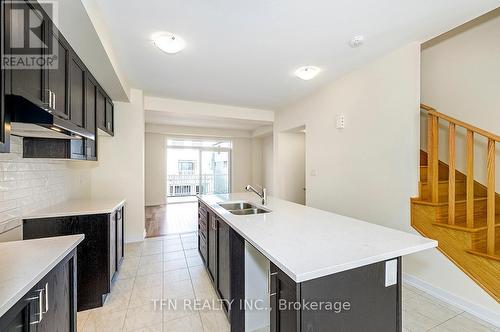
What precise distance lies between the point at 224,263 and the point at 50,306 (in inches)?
42.7

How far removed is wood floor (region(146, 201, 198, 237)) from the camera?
4.37m

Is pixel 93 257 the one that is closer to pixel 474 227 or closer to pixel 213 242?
pixel 213 242

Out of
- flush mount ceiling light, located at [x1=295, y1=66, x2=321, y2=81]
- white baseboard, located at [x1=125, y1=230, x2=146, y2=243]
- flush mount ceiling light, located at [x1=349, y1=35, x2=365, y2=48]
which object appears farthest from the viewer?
white baseboard, located at [x1=125, y1=230, x2=146, y2=243]

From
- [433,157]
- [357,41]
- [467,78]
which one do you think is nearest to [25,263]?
[357,41]

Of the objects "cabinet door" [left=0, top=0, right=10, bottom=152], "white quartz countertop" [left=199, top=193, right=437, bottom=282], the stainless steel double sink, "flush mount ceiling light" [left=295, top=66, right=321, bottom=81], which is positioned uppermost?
"flush mount ceiling light" [left=295, top=66, right=321, bottom=81]

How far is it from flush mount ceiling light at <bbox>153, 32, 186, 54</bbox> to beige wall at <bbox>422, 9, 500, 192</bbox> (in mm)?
3166

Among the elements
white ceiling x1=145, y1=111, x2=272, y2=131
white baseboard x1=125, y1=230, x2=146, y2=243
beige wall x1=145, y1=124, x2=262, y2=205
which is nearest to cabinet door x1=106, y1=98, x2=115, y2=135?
white ceiling x1=145, y1=111, x2=272, y2=131

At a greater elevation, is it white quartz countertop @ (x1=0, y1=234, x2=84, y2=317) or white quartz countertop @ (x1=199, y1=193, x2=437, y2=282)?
white quartz countertop @ (x1=199, y1=193, x2=437, y2=282)

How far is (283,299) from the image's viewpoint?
1.04 meters

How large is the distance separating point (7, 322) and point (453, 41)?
4357mm

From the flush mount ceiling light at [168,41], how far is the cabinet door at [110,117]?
1524 millimetres

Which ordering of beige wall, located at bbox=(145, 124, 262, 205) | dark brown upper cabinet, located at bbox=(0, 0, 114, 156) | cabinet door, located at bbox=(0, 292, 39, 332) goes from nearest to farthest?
cabinet door, located at bbox=(0, 292, 39, 332)
dark brown upper cabinet, located at bbox=(0, 0, 114, 156)
beige wall, located at bbox=(145, 124, 262, 205)

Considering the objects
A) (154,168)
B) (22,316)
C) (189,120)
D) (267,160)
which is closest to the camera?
(22,316)

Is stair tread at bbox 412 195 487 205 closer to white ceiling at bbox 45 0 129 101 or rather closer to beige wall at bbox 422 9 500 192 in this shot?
beige wall at bbox 422 9 500 192
